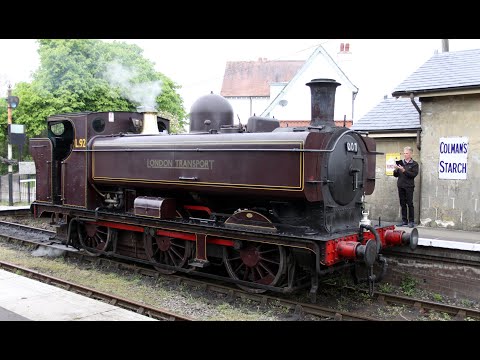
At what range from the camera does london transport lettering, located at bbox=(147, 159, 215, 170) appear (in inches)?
274

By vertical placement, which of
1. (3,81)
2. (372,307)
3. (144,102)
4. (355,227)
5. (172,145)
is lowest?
(372,307)

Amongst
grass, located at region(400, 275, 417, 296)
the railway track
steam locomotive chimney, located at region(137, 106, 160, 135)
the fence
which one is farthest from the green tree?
grass, located at region(400, 275, 417, 296)

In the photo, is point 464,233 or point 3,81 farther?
point 3,81

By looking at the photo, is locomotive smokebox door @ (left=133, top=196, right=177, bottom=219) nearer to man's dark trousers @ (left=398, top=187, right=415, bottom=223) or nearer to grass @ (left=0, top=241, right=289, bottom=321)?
grass @ (left=0, top=241, right=289, bottom=321)

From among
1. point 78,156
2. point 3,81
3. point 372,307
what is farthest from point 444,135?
point 3,81

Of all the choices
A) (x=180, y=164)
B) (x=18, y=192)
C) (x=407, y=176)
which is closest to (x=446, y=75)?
(x=407, y=176)

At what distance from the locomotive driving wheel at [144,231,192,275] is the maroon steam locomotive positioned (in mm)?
19

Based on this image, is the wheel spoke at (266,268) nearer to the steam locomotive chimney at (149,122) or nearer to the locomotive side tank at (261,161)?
the locomotive side tank at (261,161)

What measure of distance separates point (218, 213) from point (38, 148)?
5048mm

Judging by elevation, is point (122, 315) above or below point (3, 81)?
below

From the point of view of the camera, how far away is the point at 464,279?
7.20 m

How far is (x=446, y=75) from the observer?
981 centimetres

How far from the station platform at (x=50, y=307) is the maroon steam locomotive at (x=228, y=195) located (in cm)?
205

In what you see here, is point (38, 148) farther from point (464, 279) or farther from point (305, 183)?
point (464, 279)
